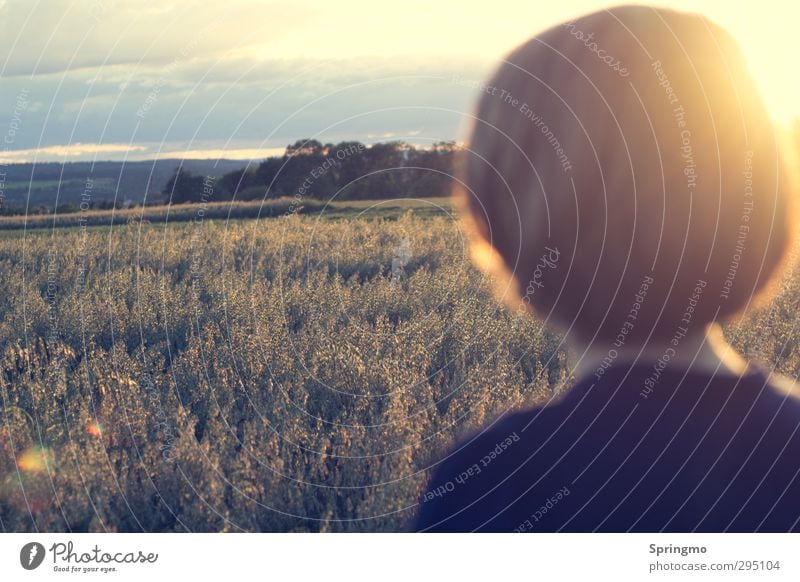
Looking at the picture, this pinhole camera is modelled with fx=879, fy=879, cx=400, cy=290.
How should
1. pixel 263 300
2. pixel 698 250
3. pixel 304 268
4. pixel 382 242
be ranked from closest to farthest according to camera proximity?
1. pixel 698 250
2. pixel 263 300
3. pixel 304 268
4. pixel 382 242

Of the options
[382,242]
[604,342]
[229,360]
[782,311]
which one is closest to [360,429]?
[229,360]

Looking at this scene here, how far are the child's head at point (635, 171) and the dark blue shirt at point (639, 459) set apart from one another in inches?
7.5

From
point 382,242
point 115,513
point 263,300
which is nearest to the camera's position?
point 115,513

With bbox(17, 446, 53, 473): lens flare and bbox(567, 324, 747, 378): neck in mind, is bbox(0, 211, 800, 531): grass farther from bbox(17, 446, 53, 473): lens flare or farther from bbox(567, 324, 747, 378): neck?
bbox(567, 324, 747, 378): neck

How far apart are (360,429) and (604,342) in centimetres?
127

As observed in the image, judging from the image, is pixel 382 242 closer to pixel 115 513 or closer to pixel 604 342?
pixel 115 513

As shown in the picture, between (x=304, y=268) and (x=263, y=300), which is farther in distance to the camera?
(x=304, y=268)

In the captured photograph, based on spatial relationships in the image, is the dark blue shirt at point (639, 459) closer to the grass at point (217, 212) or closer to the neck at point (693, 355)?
the neck at point (693, 355)

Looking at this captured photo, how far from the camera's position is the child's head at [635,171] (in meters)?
1.96

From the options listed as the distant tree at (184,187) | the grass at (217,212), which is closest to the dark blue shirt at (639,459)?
the distant tree at (184,187)

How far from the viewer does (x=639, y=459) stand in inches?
94.0

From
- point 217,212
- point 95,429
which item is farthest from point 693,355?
point 217,212

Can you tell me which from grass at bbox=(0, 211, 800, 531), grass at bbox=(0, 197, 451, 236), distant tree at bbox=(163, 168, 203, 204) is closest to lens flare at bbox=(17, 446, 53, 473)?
grass at bbox=(0, 211, 800, 531)

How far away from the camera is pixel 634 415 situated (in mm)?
2252
